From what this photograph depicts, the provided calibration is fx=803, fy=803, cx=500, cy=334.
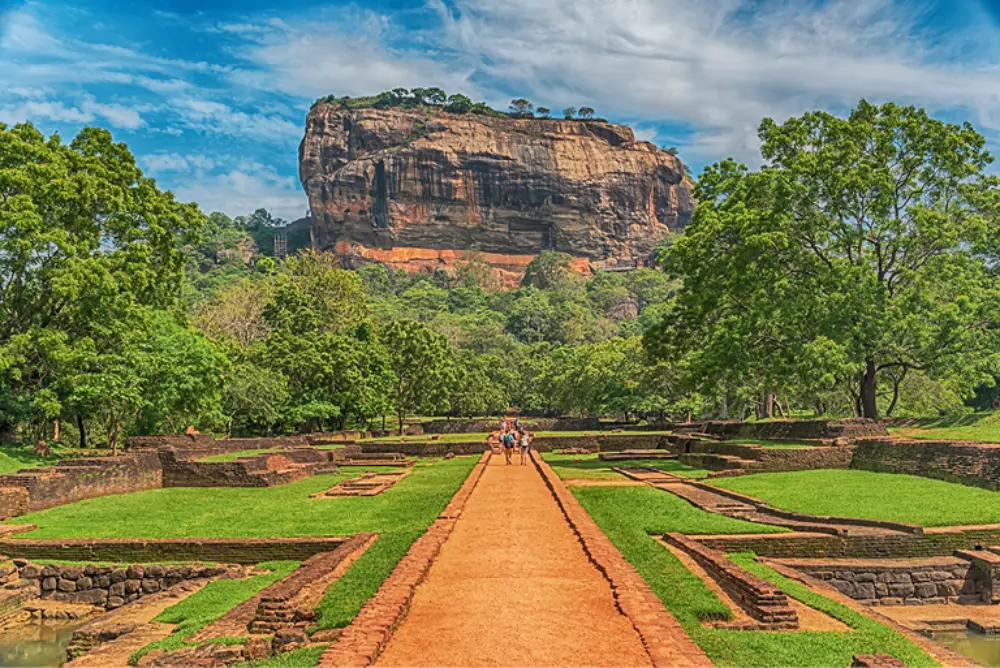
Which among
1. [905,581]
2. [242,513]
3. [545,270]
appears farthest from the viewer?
[545,270]

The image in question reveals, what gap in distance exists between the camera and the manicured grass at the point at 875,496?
43.1 feet

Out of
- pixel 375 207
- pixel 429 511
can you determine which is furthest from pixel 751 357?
pixel 375 207

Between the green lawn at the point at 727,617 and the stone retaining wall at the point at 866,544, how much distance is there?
0.71 metres

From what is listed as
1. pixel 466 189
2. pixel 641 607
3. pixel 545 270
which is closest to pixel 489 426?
pixel 641 607

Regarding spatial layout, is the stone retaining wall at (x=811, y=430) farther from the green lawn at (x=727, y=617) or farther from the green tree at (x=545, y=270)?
the green tree at (x=545, y=270)

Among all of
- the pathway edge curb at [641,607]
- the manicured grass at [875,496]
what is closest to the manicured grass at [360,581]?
the pathway edge curb at [641,607]

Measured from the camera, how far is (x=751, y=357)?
25.4 meters

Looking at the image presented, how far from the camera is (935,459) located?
1780 centimetres

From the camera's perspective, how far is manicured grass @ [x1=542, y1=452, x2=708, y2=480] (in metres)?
22.9

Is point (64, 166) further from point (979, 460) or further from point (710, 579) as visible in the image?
point (979, 460)

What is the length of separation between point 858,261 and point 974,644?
17082 mm

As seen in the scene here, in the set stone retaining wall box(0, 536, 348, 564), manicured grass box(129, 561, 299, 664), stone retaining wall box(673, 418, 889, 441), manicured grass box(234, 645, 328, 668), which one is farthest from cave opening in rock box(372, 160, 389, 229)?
manicured grass box(234, 645, 328, 668)

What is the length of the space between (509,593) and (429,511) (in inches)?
277

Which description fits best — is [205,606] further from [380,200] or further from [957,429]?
[380,200]
